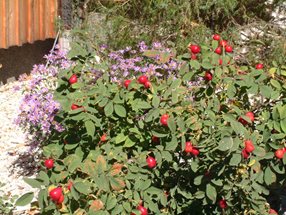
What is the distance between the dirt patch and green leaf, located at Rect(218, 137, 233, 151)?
470 centimetres

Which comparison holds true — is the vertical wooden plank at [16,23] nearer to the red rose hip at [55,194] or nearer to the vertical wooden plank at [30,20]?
the vertical wooden plank at [30,20]

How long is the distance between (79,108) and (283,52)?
13.5ft

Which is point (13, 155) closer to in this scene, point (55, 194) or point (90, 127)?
point (90, 127)

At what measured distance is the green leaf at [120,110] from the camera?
108 inches

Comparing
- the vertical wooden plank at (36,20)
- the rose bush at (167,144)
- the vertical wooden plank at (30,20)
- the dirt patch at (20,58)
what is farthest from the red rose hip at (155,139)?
the vertical wooden plank at (36,20)

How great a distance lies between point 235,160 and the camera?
8.00 feet

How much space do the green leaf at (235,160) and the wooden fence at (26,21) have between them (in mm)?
4490

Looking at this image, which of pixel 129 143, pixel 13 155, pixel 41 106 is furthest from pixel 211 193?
pixel 13 155

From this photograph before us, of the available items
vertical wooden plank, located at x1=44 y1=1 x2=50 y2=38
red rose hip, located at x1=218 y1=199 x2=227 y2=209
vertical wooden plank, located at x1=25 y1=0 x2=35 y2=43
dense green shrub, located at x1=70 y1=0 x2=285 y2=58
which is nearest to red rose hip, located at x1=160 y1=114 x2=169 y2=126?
red rose hip, located at x1=218 y1=199 x2=227 y2=209

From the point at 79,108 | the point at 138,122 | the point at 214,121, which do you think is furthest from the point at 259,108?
the point at 79,108

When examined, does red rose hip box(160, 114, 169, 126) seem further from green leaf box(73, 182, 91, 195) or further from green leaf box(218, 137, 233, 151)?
green leaf box(73, 182, 91, 195)

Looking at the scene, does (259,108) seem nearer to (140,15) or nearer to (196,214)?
(196,214)

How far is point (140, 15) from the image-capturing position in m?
6.52

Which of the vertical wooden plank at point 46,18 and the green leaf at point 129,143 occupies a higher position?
the green leaf at point 129,143
